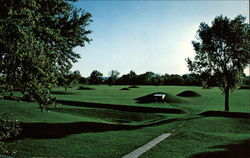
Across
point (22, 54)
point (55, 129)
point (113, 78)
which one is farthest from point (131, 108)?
point (113, 78)

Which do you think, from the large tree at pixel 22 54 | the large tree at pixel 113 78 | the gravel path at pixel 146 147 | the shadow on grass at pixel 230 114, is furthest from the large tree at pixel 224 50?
the large tree at pixel 113 78

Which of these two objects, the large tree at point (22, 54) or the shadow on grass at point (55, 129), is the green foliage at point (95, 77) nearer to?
the shadow on grass at point (55, 129)

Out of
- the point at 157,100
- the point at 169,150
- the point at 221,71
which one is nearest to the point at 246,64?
the point at 221,71

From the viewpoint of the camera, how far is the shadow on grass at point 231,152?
16180 mm

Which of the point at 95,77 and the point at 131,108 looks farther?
the point at 95,77

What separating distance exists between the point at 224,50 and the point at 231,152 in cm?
2657

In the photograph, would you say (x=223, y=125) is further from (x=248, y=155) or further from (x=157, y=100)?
(x=157, y=100)

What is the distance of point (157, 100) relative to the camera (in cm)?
5362

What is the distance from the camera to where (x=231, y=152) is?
17.2 m

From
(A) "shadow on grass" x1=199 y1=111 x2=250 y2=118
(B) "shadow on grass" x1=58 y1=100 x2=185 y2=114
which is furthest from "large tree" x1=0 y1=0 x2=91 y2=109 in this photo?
(A) "shadow on grass" x1=199 y1=111 x2=250 y2=118

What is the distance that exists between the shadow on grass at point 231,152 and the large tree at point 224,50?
21.8 m

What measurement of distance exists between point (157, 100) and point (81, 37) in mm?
32952

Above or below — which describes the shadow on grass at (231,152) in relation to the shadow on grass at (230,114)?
below

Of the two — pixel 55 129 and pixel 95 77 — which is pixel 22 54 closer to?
pixel 55 129
